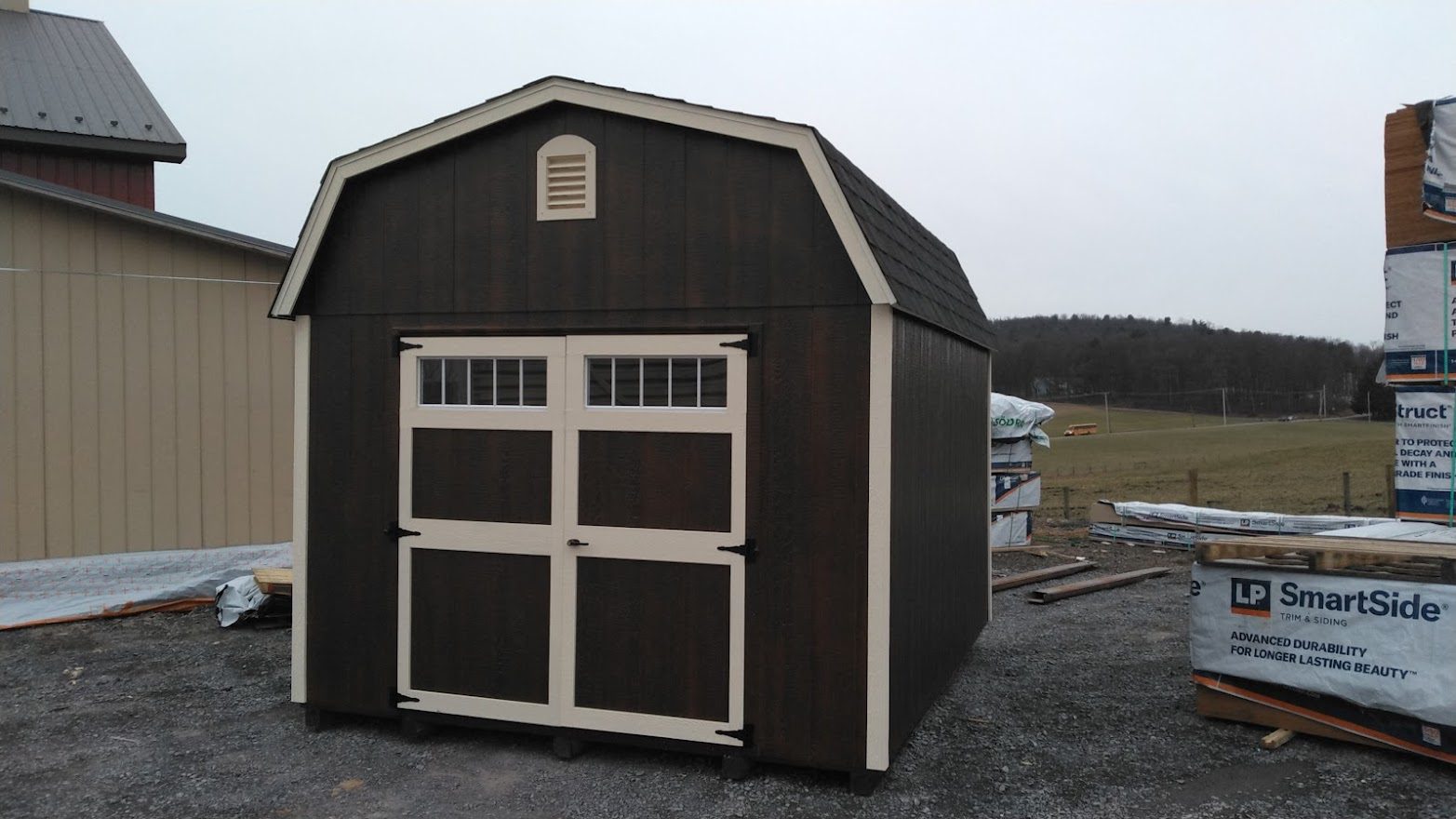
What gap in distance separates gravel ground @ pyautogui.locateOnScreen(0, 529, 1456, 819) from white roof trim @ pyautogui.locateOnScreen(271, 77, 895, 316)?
7.58ft

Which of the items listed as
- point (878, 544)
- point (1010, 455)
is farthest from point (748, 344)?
point (1010, 455)

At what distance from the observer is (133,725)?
5680mm

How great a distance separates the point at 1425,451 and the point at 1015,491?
24.9ft

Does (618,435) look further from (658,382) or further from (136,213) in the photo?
(136,213)

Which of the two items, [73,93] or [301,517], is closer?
[301,517]

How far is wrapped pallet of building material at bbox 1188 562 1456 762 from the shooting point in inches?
196

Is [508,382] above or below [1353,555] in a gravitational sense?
above

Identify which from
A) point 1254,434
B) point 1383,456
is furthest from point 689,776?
point 1254,434

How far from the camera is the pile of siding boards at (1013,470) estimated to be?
13422 millimetres

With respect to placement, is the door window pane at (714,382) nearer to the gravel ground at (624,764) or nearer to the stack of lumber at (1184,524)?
the gravel ground at (624,764)

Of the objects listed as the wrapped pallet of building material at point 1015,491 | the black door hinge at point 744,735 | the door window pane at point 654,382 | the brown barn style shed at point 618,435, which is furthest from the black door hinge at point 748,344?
the wrapped pallet of building material at point 1015,491

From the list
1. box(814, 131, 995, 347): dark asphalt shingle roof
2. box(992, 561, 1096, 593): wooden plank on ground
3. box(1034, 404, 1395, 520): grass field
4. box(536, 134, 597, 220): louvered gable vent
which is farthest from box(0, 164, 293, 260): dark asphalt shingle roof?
box(1034, 404, 1395, 520): grass field

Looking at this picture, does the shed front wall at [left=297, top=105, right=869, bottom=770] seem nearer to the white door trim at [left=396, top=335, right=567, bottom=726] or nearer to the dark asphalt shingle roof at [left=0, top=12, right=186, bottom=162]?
the white door trim at [left=396, top=335, right=567, bottom=726]

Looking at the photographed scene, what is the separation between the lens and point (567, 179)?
514 centimetres
